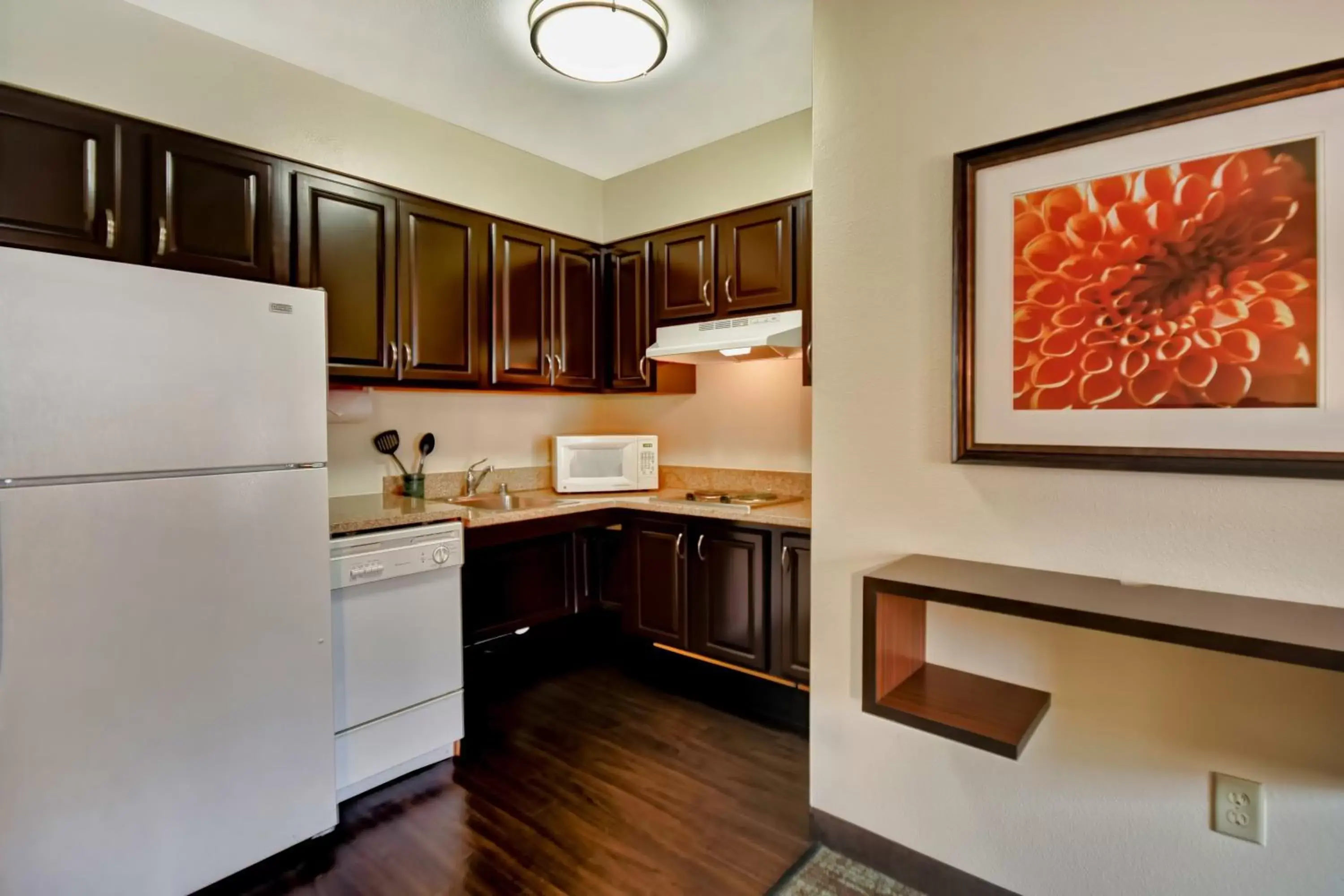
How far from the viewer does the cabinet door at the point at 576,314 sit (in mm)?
3156

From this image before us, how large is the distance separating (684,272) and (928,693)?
86.1 inches

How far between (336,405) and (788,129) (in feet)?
7.48

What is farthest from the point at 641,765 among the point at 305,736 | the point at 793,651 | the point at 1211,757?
the point at 1211,757

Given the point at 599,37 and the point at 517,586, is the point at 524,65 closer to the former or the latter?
the point at 599,37

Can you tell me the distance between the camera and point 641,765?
2303mm

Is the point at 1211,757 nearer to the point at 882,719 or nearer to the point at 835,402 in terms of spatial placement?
the point at 882,719

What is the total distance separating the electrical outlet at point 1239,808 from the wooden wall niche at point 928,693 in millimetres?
326

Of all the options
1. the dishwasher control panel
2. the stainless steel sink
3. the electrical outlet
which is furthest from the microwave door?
the electrical outlet

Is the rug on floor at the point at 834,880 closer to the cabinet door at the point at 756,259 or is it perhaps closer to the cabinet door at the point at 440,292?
the cabinet door at the point at 756,259

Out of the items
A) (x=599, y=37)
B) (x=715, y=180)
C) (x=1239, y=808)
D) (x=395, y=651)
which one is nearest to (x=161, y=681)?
(x=395, y=651)

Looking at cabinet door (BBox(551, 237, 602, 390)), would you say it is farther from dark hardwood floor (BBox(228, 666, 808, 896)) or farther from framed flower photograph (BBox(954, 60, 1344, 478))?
framed flower photograph (BBox(954, 60, 1344, 478))

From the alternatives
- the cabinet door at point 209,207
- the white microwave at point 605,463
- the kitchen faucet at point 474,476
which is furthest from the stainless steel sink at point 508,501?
the cabinet door at point 209,207

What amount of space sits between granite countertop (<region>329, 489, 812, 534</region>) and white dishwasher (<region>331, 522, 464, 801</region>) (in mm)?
43

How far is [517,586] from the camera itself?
305 centimetres
